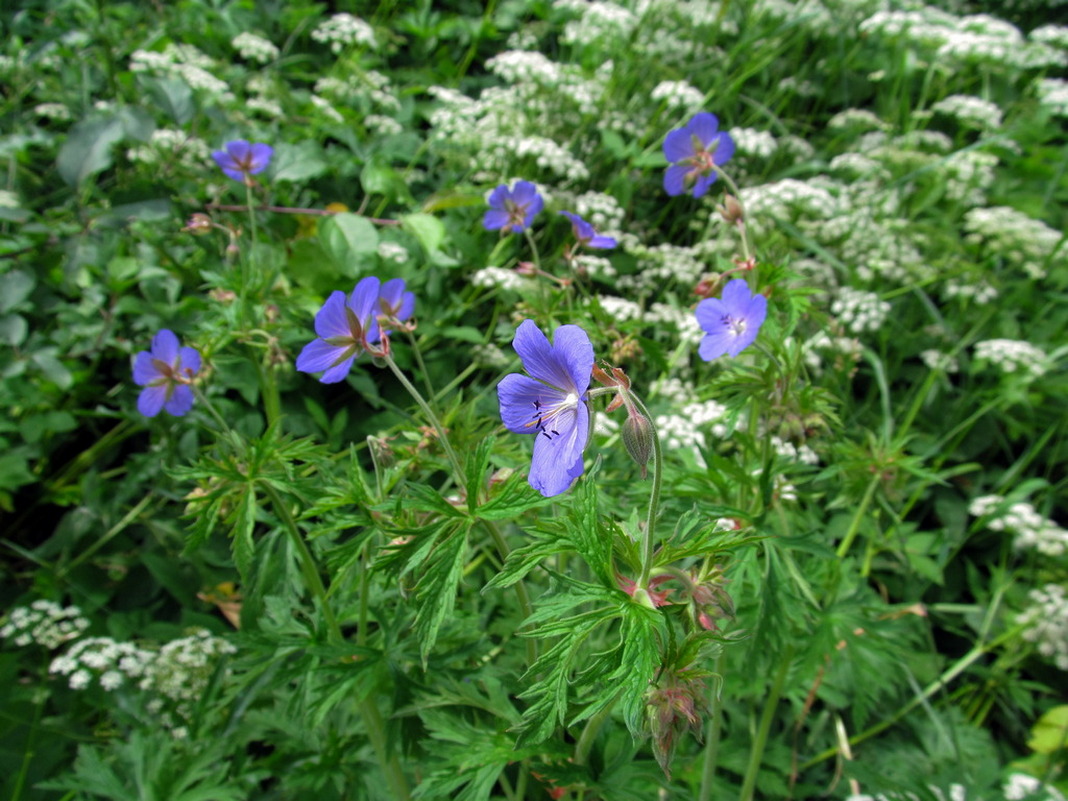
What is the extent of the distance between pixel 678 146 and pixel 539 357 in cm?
95

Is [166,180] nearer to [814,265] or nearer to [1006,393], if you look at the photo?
[814,265]

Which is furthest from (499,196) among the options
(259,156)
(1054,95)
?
(1054,95)

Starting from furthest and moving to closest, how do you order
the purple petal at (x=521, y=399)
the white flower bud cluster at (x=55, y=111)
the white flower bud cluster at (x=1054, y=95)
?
the white flower bud cluster at (x=1054, y=95)
the white flower bud cluster at (x=55, y=111)
the purple petal at (x=521, y=399)

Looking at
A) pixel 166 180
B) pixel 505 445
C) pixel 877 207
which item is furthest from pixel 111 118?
pixel 877 207

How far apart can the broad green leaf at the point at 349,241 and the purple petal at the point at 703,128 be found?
47.2 inches

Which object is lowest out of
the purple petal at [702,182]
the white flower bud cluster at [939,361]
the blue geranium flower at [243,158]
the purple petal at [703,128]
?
the white flower bud cluster at [939,361]

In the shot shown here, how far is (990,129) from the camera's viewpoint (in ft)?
11.5

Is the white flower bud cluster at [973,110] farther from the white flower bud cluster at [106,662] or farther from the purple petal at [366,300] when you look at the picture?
the white flower bud cluster at [106,662]

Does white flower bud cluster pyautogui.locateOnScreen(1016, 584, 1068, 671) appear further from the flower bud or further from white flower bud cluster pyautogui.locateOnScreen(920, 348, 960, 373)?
the flower bud

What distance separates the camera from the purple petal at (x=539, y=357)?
2.91 feet

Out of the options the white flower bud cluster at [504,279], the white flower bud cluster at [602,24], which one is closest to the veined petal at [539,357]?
the white flower bud cluster at [504,279]

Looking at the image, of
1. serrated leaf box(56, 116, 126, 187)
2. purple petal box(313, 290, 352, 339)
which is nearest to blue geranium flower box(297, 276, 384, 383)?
purple petal box(313, 290, 352, 339)

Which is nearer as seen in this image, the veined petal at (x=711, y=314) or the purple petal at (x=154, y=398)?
the veined petal at (x=711, y=314)

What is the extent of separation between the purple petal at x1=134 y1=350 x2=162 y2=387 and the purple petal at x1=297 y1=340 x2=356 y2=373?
0.49 metres
